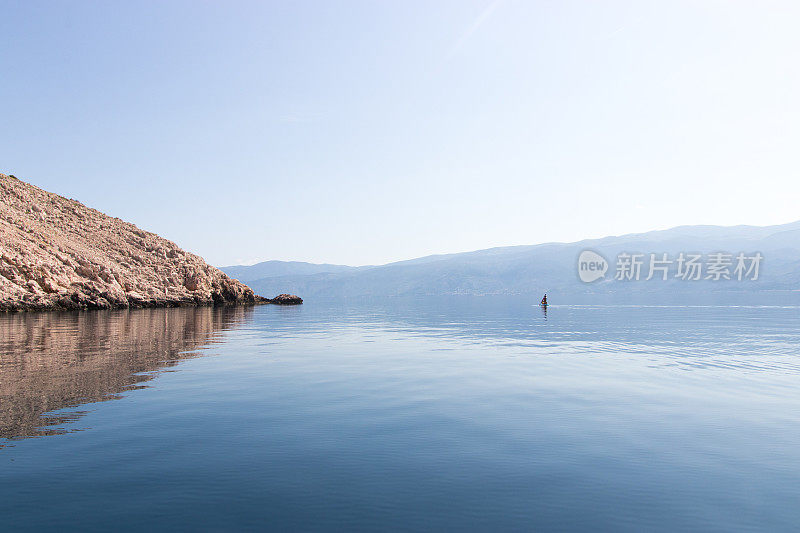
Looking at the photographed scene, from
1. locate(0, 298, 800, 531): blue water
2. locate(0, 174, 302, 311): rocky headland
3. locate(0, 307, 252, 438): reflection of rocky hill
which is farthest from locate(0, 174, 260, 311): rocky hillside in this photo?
locate(0, 298, 800, 531): blue water

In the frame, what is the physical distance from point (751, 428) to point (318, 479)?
10.3 metres

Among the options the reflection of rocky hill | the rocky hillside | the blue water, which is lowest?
the blue water

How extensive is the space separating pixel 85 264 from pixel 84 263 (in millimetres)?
377

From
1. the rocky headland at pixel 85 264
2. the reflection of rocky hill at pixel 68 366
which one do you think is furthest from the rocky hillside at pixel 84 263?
the reflection of rocky hill at pixel 68 366

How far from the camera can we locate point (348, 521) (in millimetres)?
6508

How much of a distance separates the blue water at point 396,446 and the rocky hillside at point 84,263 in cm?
5615

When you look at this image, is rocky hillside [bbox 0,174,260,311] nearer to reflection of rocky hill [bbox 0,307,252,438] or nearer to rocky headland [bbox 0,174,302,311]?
rocky headland [bbox 0,174,302,311]

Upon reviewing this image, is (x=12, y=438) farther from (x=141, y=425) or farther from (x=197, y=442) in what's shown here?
(x=197, y=442)

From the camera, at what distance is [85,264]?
259ft

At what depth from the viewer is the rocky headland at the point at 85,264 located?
66.6 metres

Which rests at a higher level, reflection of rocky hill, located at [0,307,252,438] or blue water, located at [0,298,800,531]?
reflection of rocky hill, located at [0,307,252,438]

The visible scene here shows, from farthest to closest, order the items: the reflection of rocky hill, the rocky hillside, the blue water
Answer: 1. the rocky hillside
2. the reflection of rocky hill
3. the blue water

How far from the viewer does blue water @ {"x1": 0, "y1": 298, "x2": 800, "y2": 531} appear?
6793 millimetres

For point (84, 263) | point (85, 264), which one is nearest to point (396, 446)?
point (85, 264)
